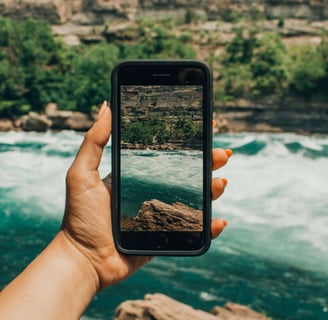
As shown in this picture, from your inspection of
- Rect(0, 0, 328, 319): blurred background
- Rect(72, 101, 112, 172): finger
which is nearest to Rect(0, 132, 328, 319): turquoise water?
Rect(0, 0, 328, 319): blurred background

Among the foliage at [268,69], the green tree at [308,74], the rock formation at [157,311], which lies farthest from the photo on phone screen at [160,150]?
the green tree at [308,74]

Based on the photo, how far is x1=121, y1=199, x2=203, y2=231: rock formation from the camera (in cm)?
95

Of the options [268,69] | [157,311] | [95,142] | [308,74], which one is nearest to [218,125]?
[268,69]

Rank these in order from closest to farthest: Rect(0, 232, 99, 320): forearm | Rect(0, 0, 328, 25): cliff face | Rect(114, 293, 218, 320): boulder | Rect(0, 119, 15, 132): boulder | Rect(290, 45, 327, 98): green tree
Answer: Rect(0, 232, 99, 320): forearm → Rect(114, 293, 218, 320): boulder → Rect(0, 119, 15, 132): boulder → Rect(290, 45, 327, 98): green tree → Rect(0, 0, 328, 25): cliff face

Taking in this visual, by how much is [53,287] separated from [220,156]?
262 mm

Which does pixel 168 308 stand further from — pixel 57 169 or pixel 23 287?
pixel 57 169

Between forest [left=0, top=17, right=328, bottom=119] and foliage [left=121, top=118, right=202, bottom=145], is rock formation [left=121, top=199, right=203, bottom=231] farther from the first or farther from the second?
forest [left=0, top=17, right=328, bottom=119]

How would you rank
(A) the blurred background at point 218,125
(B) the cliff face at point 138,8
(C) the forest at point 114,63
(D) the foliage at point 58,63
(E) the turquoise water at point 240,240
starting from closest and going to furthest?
(E) the turquoise water at point 240,240 < (A) the blurred background at point 218,125 < (D) the foliage at point 58,63 < (C) the forest at point 114,63 < (B) the cliff face at point 138,8

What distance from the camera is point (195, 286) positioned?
5.14 metres

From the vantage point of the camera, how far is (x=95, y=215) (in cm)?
89

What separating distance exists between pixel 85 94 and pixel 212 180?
19.2 m

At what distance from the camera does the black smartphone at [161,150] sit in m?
0.92

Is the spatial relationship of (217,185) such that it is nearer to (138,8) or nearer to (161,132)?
(161,132)

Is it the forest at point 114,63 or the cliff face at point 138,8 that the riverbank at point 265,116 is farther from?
the cliff face at point 138,8
